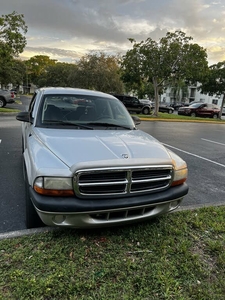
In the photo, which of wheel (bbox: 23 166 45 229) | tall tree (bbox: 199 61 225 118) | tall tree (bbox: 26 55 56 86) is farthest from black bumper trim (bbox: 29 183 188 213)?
tall tree (bbox: 26 55 56 86)

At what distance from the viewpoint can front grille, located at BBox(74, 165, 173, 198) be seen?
89.1 inches

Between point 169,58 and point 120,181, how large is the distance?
1787 centimetres

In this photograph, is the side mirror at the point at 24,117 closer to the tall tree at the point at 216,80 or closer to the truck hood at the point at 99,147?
the truck hood at the point at 99,147

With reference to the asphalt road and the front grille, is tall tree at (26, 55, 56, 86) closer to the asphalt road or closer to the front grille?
the asphalt road

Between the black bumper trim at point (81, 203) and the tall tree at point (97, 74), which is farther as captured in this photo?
the tall tree at point (97, 74)

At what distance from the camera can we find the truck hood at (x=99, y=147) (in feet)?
7.79

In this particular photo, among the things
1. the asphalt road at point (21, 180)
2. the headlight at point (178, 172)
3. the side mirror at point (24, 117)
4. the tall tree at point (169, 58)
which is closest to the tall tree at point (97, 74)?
the tall tree at point (169, 58)

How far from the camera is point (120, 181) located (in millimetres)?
2375

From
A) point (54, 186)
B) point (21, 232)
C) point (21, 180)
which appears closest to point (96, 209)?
point (54, 186)

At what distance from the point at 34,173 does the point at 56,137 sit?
0.70 m

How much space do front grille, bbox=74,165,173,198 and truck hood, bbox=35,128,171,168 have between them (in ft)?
0.29

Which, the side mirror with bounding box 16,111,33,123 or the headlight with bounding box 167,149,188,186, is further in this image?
the side mirror with bounding box 16,111,33,123

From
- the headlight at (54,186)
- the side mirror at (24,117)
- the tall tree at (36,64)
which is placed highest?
the tall tree at (36,64)

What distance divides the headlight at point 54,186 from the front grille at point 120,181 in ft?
0.23
